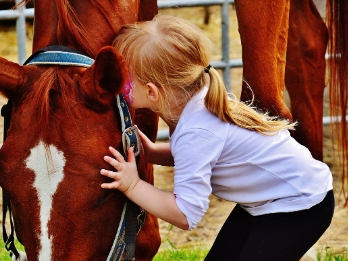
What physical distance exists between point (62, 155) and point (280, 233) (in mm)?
661

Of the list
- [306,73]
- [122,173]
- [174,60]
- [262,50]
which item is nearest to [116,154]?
[122,173]

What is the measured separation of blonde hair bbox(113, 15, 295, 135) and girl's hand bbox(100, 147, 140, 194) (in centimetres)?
18

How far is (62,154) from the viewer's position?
5.69 ft

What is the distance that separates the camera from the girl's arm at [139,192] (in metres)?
1.81

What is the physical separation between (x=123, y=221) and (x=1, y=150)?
0.35 m

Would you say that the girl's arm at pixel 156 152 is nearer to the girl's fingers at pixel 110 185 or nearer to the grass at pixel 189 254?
the girl's fingers at pixel 110 185

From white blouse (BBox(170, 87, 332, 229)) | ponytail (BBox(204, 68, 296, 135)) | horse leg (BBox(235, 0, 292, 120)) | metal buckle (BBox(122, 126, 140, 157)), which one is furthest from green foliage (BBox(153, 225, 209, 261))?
metal buckle (BBox(122, 126, 140, 157))

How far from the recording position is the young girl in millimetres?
1878

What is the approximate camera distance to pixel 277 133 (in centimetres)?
204

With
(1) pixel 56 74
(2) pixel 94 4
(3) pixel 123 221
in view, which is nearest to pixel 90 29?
(2) pixel 94 4

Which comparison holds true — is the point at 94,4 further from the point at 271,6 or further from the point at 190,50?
the point at 271,6

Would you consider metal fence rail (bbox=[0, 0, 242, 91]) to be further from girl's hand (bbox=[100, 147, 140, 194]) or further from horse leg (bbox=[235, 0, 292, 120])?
girl's hand (bbox=[100, 147, 140, 194])

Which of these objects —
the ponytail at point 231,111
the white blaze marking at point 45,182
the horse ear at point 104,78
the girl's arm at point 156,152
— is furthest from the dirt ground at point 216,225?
the white blaze marking at point 45,182

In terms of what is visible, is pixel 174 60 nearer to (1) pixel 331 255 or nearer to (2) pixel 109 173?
(2) pixel 109 173
